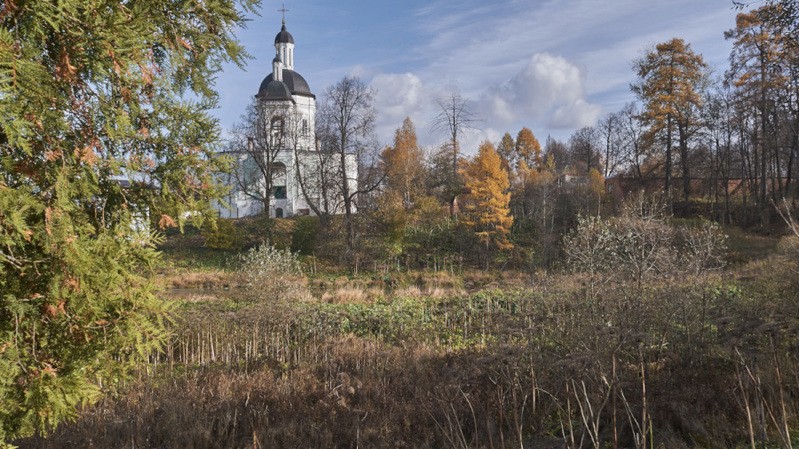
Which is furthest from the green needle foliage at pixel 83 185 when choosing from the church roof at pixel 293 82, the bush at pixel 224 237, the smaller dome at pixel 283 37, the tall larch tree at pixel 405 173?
the smaller dome at pixel 283 37

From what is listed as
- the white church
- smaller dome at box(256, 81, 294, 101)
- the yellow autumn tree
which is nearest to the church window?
the white church

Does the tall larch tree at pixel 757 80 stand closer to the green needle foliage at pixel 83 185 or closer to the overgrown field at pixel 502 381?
the overgrown field at pixel 502 381

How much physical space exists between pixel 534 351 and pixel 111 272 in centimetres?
522

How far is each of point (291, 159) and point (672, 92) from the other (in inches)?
962

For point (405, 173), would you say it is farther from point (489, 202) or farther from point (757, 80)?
point (757, 80)

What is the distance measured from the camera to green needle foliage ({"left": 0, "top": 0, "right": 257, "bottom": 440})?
144 inches

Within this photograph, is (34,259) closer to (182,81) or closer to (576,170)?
(182,81)

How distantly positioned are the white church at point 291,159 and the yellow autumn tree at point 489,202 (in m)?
6.60

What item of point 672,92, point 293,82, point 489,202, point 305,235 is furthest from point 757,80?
point 293,82

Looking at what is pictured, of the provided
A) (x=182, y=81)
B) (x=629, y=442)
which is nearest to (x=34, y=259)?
(x=182, y=81)

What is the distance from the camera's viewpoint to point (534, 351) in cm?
732

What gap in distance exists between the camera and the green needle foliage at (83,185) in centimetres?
365

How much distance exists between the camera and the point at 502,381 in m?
6.76

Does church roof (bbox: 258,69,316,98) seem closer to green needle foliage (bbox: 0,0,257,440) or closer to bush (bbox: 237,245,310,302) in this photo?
bush (bbox: 237,245,310,302)
